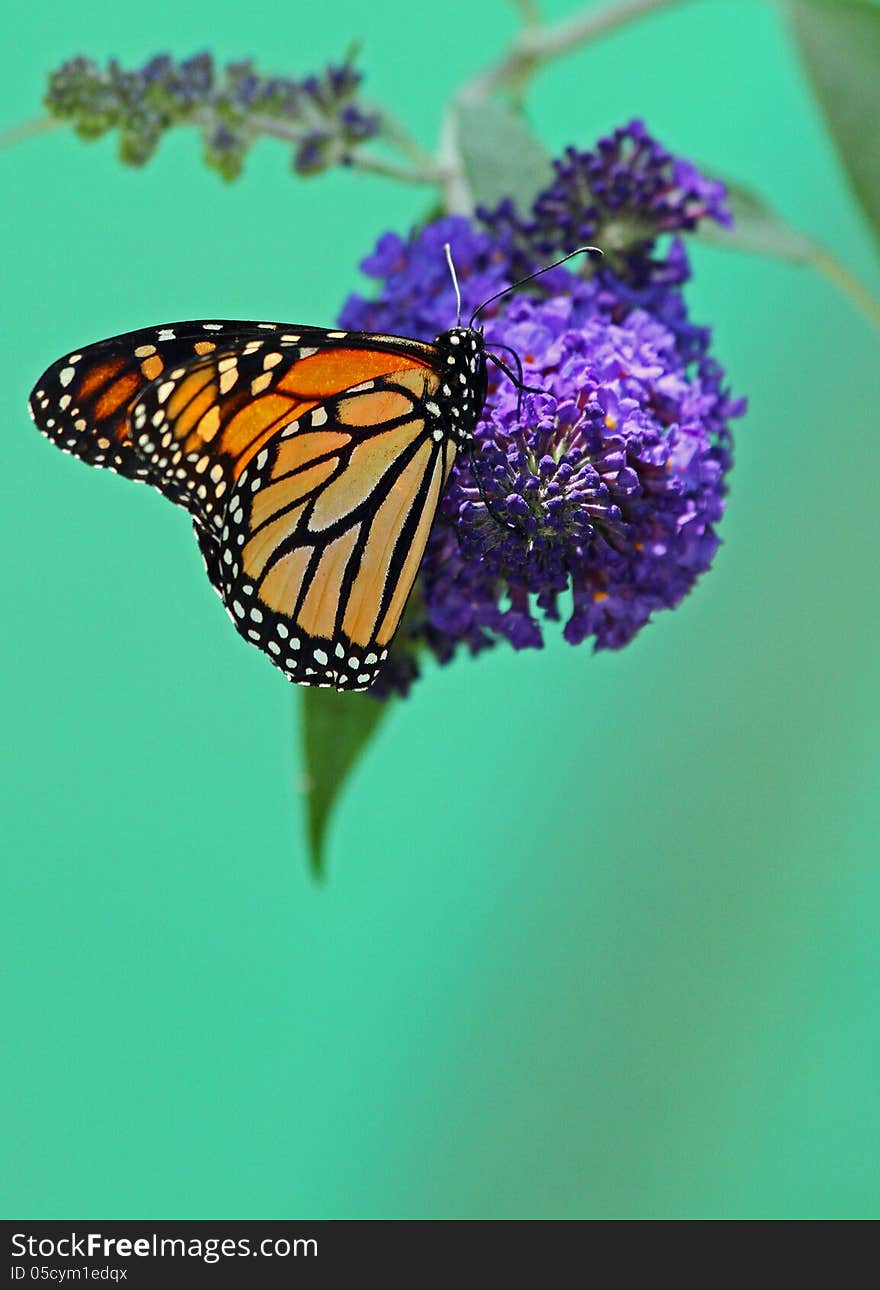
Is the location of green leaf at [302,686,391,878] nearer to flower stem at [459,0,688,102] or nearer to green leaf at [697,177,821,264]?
green leaf at [697,177,821,264]

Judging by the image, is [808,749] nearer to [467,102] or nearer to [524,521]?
[467,102]

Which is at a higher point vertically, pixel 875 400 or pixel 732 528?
pixel 875 400

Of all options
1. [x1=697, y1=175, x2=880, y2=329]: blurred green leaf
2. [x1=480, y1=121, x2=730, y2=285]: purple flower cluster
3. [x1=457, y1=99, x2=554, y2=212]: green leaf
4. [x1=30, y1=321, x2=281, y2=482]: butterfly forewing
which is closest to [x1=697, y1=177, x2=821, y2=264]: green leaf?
[x1=697, y1=175, x2=880, y2=329]: blurred green leaf

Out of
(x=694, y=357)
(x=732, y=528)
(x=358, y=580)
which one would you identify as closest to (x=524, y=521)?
(x=358, y=580)

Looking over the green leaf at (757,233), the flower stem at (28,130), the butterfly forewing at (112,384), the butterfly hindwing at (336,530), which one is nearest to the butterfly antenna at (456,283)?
the butterfly hindwing at (336,530)

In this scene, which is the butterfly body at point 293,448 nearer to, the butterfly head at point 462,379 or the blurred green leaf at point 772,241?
the butterfly head at point 462,379

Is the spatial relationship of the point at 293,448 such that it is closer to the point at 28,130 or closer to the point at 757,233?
the point at 28,130
